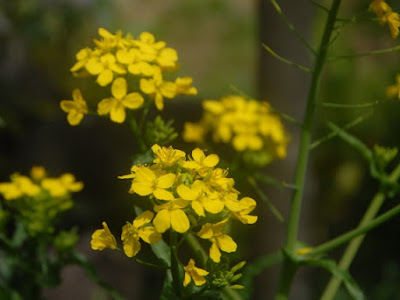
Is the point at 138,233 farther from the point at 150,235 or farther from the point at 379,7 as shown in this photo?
the point at 379,7

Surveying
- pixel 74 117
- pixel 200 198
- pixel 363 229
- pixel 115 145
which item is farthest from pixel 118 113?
pixel 115 145

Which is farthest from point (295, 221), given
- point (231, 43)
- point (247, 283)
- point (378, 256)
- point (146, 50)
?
point (231, 43)

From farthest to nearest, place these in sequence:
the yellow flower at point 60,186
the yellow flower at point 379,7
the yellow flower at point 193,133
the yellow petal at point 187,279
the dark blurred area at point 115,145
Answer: the dark blurred area at point 115,145
the yellow flower at point 193,133
the yellow flower at point 60,186
the yellow flower at point 379,7
the yellow petal at point 187,279

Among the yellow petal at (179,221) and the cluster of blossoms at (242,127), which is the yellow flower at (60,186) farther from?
the yellow petal at (179,221)

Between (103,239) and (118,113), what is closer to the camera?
(103,239)

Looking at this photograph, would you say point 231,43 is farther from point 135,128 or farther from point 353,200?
point 135,128

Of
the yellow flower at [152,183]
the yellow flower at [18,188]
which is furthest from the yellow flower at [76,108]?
the yellow flower at [152,183]
